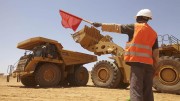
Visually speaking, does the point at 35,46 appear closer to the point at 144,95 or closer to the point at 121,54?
the point at 121,54

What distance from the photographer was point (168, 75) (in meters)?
9.55

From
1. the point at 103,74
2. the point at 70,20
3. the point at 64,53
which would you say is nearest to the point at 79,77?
the point at 64,53

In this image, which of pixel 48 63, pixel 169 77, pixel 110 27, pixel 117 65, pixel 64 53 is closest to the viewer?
pixel 110 27

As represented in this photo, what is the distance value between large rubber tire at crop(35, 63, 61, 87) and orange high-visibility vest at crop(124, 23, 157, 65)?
312 inches

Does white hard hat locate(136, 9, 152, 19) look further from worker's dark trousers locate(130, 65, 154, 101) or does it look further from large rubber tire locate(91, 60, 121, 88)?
large rubber tire locate(91, 60, 121, 88)

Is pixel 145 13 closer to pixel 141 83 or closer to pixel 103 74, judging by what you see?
pixel 141 83

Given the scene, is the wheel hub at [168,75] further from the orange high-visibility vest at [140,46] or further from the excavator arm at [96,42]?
the orange high-visibility vest at [140,46]

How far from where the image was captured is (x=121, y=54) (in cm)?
1177

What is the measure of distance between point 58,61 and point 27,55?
1.42 m

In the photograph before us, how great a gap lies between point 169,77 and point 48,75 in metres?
5.24

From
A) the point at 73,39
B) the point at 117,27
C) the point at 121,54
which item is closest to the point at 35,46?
the point at 73,39

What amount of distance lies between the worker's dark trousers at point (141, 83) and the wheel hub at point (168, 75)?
5.59 metres

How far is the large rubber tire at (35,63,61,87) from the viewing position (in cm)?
1148

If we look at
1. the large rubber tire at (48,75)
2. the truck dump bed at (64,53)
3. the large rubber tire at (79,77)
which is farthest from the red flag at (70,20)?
the large rubber tire at (79,77)
